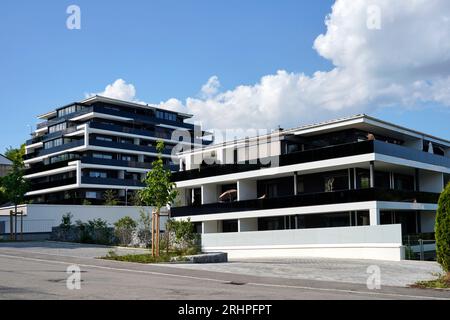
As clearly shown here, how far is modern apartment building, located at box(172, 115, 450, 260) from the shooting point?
3412 cm

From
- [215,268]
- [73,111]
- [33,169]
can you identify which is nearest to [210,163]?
[215,268]

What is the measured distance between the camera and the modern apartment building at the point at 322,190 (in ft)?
112

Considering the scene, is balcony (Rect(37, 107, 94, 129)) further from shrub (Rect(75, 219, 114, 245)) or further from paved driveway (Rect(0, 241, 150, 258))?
paved driveway (Rect(0, 241, 150, 258))

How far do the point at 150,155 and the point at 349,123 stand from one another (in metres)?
52.7

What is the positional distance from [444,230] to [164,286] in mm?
8445

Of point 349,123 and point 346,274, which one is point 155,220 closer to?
point 346,274

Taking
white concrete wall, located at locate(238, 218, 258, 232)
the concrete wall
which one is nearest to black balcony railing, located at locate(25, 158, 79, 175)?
white concrete wall, located at locate(238, 218, 258, 232)

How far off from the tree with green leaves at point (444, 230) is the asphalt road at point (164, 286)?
1.58 metres

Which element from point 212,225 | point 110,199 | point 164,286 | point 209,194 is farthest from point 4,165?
point 164,286

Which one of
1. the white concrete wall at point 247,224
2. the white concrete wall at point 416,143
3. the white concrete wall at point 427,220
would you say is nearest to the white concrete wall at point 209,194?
the white concrete wall at point 247,224

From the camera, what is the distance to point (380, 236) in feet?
102

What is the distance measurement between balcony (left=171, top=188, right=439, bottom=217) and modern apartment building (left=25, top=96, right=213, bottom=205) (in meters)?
35.1

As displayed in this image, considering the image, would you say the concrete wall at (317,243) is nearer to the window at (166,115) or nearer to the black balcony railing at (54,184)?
the black balcony railing at (54,184)

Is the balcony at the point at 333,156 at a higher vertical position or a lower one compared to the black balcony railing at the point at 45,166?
lower
